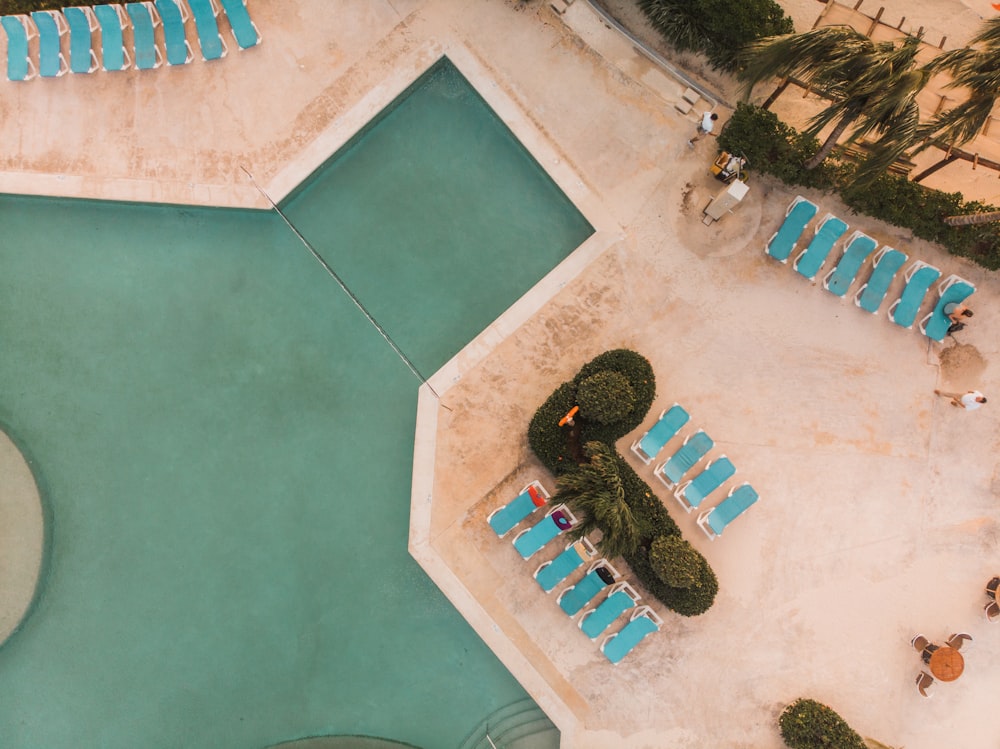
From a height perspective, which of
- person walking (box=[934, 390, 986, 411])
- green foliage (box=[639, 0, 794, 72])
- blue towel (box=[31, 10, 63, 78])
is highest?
blue towel (box=[31, 10, 63, 78])

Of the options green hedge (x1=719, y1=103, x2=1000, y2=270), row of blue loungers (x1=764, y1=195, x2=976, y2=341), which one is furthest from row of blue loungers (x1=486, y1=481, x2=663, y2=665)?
green hedge (x1=719, y1=103, x2=1000, y2=270)

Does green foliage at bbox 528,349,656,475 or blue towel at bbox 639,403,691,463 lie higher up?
green foliage at bbox 528,349,656,475

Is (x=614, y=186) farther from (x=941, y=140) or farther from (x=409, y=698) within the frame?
→ (x=409, y=698)

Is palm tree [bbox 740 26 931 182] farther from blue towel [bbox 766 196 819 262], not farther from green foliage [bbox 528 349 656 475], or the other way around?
green foliage [bbox 528 349 656 475]

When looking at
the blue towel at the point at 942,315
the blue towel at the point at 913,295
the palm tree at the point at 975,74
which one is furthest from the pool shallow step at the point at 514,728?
the palm tree at the point at 975,74

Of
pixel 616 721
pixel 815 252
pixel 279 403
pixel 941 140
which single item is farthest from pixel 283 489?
pixel 941 140

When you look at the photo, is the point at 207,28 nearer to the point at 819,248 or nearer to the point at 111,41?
the point at 111,41
